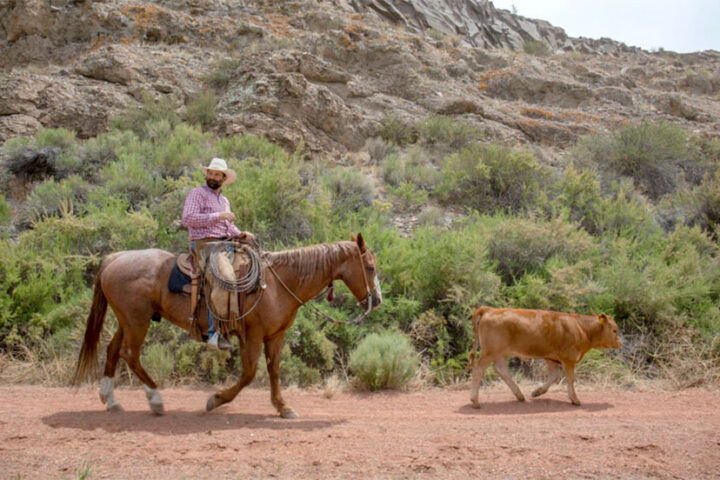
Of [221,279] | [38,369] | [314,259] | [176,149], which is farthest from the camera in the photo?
[176,149]

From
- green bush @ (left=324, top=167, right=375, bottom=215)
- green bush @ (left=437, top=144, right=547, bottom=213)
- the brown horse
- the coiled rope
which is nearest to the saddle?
the coiled rope

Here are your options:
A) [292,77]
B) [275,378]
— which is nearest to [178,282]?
[275,378]

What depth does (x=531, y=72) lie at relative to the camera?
2417 centimetres

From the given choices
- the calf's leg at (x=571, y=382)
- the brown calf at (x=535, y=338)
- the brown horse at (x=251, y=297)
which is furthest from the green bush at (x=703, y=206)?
the brown horse at (x=251, y=297)

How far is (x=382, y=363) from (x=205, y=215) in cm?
303

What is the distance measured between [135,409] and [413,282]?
4512 mm

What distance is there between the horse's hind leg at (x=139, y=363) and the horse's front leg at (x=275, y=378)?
113 centimetres

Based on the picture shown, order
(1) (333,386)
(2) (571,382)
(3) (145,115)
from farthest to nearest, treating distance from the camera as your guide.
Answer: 1. (3) (145,115)
2. (1) (333,386)
3. (2) (571,382)

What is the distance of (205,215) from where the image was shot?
5.20m

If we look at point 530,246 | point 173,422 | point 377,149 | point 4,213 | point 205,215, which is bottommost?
point 173,422

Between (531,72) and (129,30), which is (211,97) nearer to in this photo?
(129,30)

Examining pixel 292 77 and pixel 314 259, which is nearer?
pixel 314 259

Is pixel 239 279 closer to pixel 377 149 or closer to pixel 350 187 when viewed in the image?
pixel 350 187

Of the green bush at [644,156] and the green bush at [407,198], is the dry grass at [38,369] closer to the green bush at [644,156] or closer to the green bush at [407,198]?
the green bush at [407,198]
